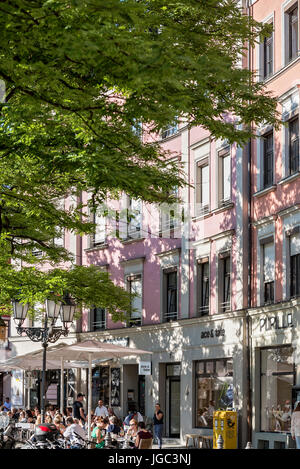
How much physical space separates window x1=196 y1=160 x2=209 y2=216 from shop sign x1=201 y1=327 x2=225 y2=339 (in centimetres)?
442

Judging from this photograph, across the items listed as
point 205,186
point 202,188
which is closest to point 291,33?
point 205,186

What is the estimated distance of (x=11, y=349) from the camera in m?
53.6

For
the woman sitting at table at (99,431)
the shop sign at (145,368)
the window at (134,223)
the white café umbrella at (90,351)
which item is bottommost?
the woman sitting at table at (99,431)

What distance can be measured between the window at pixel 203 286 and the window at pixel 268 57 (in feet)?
24.2

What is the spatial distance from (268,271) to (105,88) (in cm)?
1619

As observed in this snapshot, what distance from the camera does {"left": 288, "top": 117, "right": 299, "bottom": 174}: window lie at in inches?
1161

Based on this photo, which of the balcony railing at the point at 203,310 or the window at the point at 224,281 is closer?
the window at the point at 224,281

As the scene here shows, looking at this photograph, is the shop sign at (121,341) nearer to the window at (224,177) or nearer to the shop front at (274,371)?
the window at (224,177)

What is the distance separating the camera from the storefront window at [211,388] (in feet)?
110

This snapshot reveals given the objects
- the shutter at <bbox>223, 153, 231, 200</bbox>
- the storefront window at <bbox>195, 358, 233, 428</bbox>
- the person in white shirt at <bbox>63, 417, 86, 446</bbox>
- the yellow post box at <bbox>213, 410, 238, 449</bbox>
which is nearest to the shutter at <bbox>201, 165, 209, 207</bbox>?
the shutter at <bbox>223, 153, 231, 200</bbox>

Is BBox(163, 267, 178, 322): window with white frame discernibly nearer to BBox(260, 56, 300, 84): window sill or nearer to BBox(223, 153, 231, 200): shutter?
BBox(223, 153, 231, 200): shutter

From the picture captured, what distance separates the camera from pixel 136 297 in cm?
4128

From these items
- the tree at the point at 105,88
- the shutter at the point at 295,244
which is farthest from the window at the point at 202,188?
the tree at the point at 105,88

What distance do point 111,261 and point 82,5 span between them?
1297 inches
